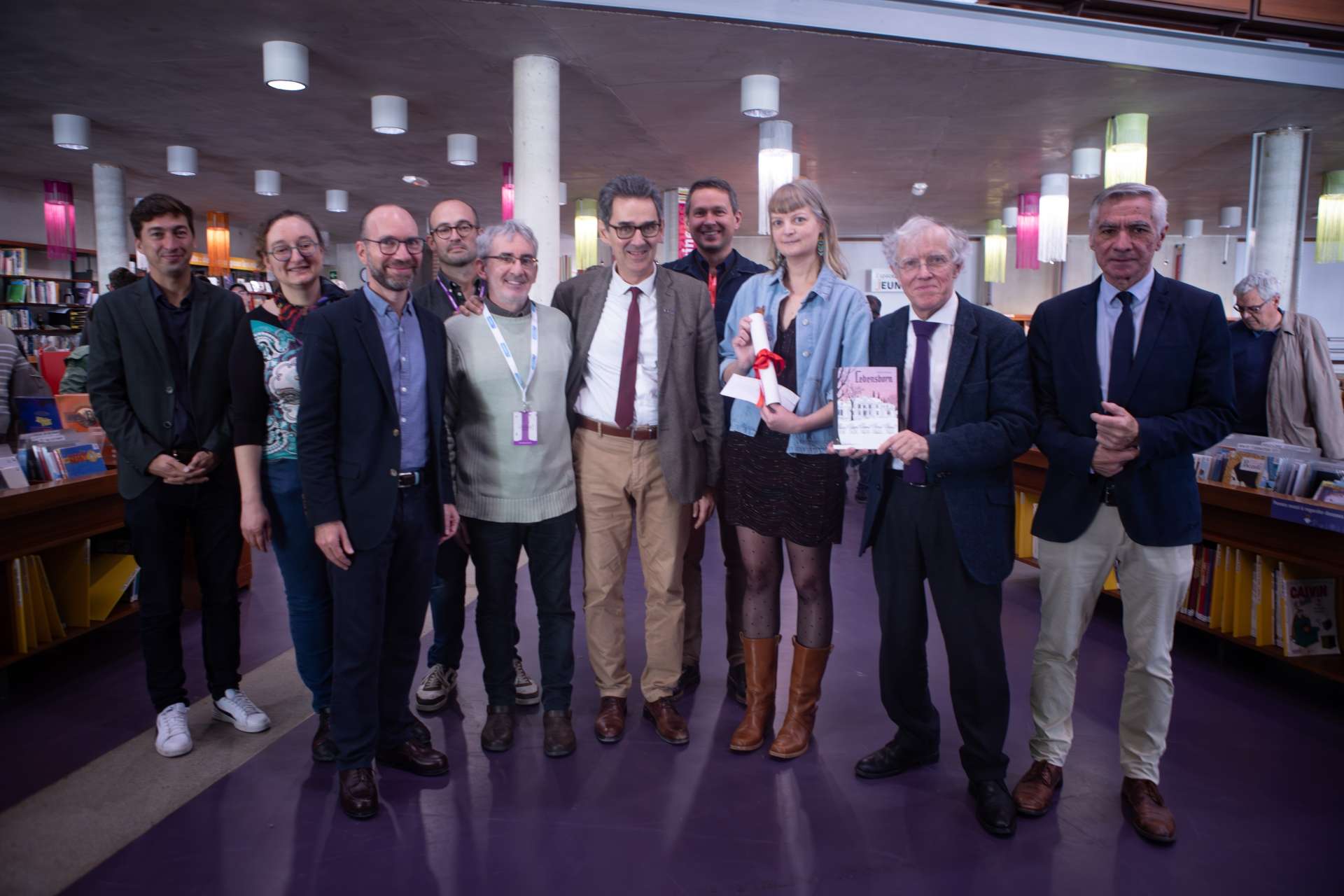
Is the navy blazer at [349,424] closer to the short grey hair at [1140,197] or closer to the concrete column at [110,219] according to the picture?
the short grey hair at [1140,197]

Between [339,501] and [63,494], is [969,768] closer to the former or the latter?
[339,501]

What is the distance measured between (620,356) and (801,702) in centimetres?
130

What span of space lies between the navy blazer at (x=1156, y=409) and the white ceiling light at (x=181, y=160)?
11.2 meters

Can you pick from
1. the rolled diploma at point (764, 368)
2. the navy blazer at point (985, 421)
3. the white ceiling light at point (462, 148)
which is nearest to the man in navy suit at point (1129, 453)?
the navy blazer at point (985, 421)

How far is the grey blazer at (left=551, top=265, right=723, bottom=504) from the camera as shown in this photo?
8.76 ft

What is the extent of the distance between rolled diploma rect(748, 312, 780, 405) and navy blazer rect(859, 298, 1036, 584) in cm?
35

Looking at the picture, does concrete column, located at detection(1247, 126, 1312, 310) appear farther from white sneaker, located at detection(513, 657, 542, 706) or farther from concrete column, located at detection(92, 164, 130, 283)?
concrete column, located at detection(92, 164, 130, 283)

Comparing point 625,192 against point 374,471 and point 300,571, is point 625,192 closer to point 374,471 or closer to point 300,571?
point 374,471

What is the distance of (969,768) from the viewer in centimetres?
237

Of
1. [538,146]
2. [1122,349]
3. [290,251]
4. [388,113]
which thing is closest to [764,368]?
[1122,349]

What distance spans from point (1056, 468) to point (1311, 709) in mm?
1829

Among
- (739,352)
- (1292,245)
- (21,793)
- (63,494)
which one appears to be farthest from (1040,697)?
(1292,245)

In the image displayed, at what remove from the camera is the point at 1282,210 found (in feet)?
27.5

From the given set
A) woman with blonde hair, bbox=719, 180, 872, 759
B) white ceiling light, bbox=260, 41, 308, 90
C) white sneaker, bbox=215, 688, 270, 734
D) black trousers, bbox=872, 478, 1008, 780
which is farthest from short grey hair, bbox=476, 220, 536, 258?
white ceiling light, bbox=260, 41, 308, 90
